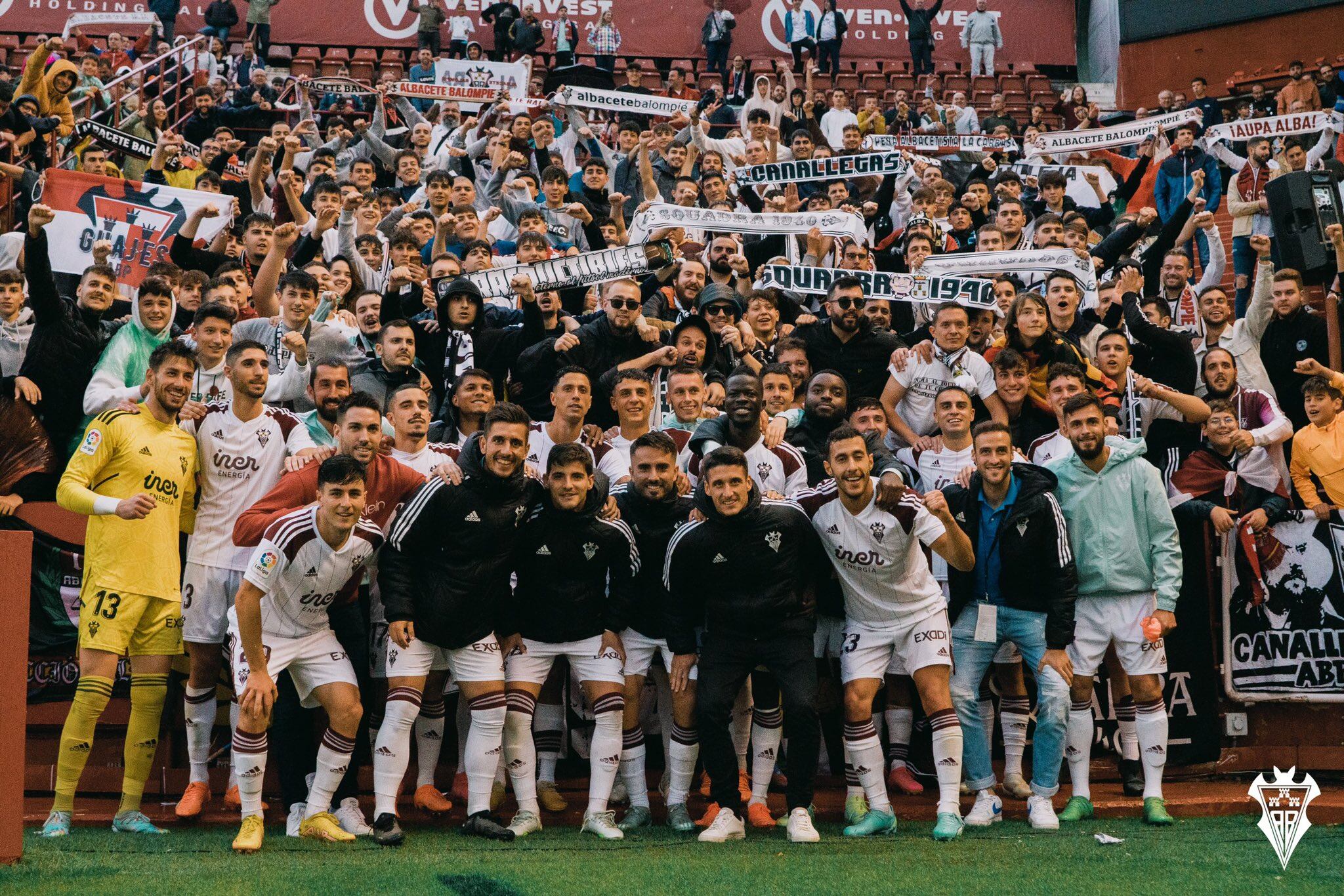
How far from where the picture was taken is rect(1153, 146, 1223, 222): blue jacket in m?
15.8

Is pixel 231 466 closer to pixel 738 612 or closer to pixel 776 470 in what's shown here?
pixel 738 612

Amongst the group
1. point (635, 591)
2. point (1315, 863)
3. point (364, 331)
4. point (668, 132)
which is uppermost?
point (668, 132)

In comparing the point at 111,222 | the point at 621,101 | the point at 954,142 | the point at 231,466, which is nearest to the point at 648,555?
the point at 231,466

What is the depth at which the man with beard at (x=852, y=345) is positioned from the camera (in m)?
8.87

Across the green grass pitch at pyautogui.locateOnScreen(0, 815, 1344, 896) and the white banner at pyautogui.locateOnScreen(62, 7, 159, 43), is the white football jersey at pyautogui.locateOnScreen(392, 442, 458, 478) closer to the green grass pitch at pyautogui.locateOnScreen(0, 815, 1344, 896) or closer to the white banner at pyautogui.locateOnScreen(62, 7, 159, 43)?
the green grass pitch at pyautogui.locateOnScreen(0, 815, 1344, 896)

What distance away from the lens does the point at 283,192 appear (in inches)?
472

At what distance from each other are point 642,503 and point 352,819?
224 cm

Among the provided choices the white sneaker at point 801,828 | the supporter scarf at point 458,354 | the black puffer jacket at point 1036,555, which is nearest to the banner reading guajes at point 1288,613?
the black puffer jacket at point 1036,555

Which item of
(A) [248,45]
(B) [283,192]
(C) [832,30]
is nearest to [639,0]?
(C) [832,30]

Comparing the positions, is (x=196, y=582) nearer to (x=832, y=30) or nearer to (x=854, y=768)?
(x=854, y=768)

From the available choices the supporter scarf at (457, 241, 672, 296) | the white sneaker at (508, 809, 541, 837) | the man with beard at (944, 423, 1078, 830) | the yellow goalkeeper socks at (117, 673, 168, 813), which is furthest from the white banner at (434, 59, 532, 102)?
the white sneaker at (508, 809, 541, 837)

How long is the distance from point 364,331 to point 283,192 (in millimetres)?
3813

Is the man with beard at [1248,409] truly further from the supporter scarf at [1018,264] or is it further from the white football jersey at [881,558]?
the white football jersey at [881,558]

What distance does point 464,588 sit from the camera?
6.88 metres
